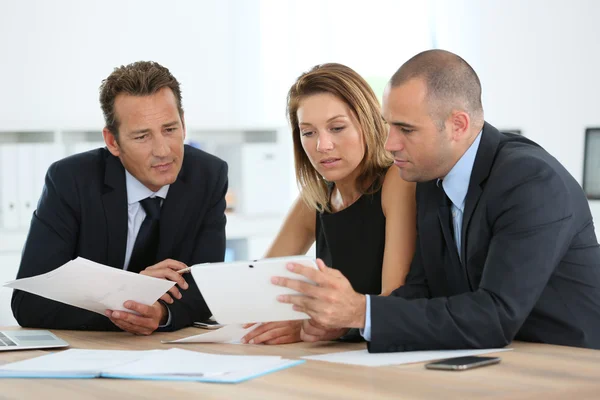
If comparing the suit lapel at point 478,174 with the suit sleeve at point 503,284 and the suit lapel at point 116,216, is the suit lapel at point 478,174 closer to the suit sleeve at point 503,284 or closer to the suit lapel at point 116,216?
the suit sleeve at point 503,284

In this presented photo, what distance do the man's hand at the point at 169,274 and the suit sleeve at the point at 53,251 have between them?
16 cm

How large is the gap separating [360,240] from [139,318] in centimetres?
67

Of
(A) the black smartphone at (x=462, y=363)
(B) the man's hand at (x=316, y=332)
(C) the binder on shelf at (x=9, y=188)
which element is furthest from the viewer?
(C) the binder on shelf at (x=9, y=188)

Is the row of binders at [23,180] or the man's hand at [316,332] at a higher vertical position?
the row of binders at [23,180]

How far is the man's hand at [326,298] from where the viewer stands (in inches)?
64.5

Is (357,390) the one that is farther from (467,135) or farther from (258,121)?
(258,121)

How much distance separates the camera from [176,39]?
524cm

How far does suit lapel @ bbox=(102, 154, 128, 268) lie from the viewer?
244cm

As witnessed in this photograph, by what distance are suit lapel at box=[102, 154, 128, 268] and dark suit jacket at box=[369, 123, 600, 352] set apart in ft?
3.01

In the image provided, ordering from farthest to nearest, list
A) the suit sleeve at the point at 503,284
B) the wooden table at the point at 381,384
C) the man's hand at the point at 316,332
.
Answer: the man's hand at the point at 316,332, the suit sleeve at the point at 503,284, the wooden table at the point at 381,384

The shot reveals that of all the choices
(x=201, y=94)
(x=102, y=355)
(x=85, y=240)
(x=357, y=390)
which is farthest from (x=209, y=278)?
(x=201, y=94)

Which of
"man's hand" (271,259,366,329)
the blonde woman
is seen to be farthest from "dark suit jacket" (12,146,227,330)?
"man's hand" (271,259,366,329)

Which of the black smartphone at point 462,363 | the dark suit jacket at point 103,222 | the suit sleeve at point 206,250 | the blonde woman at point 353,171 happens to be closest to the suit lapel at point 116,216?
the dark suit jacket at point 103,222

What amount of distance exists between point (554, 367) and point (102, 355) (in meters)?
0.91
